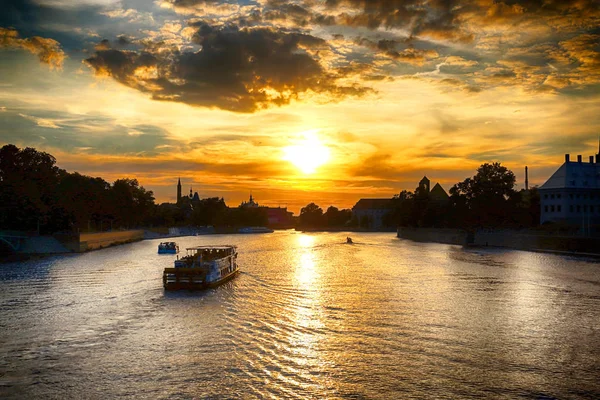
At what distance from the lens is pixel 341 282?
54156 mm

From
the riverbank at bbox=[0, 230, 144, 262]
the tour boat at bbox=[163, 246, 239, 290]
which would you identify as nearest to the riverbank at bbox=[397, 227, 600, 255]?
the tour boat at bbox=[163, 246, 239, 290]

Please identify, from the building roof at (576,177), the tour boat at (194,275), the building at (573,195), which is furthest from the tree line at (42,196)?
the building roof at (576,177)

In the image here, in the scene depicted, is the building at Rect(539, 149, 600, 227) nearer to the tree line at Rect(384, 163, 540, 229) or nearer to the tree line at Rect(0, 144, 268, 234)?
the tree line at Rect(384, 163, 540, 229)

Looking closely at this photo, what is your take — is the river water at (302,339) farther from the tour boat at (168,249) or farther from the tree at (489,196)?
the tree at (489,196)

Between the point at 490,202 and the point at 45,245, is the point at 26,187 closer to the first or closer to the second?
the point at 45,245

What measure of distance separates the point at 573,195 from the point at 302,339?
11343cm

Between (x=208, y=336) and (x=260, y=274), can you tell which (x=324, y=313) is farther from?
(x=260, y=274)

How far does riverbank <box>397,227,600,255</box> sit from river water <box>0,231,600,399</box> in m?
35.8

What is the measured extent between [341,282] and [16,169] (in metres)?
77.8

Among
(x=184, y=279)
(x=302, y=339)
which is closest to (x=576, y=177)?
(x=184, y=279)

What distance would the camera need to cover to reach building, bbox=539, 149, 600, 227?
122m

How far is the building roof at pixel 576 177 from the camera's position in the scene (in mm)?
124213

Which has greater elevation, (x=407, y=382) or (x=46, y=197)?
(x=46, y=197)

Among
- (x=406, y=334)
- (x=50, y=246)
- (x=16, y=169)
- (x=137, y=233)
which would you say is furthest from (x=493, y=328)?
(x=137, y=233)
